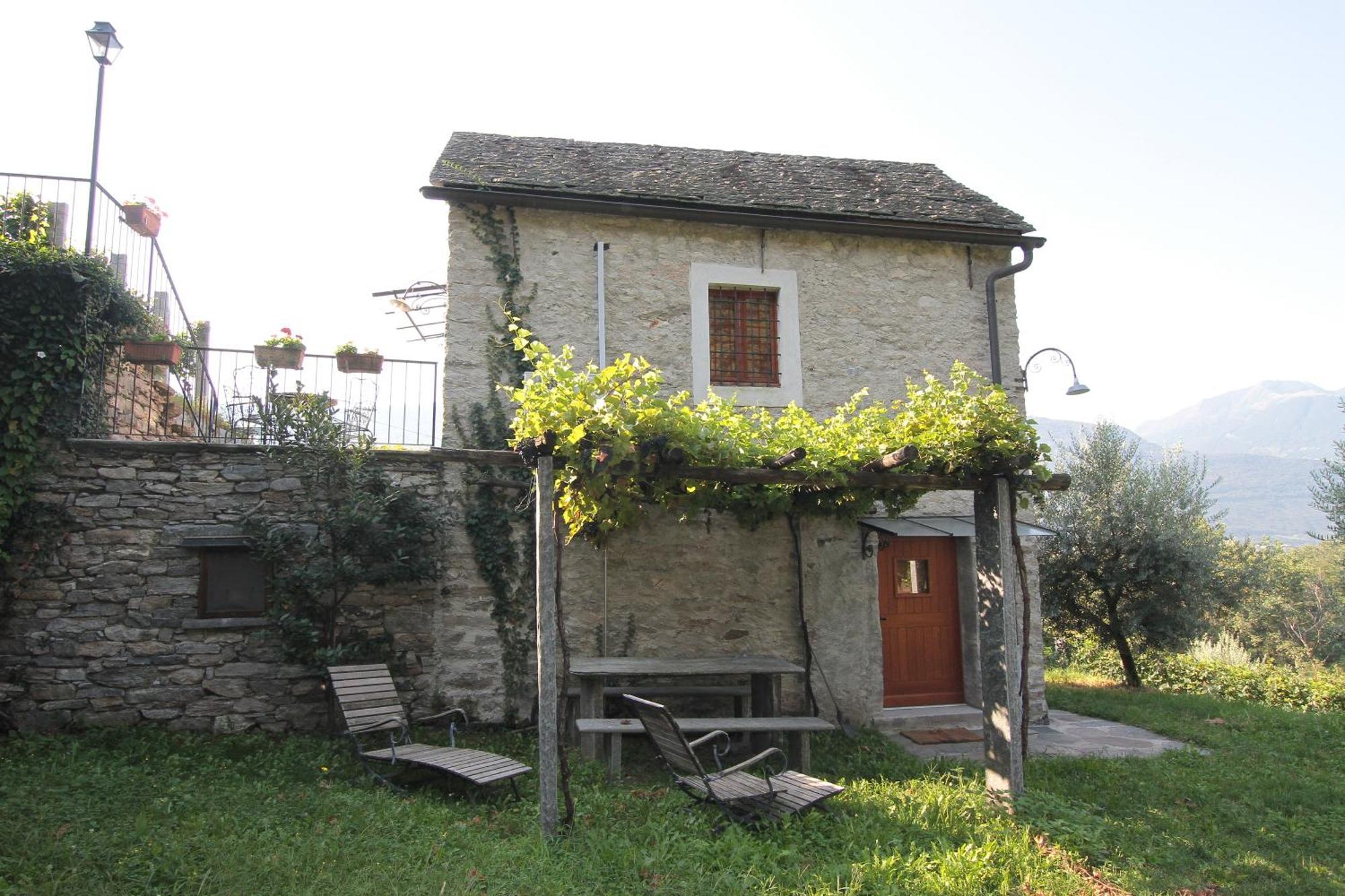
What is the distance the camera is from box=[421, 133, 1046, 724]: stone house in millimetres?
7848

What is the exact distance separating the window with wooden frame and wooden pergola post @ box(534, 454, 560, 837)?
363cm

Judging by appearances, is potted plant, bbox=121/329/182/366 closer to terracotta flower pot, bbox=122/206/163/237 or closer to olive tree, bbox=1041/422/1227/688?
terracotta flower pot, bbox=122/206/163/237

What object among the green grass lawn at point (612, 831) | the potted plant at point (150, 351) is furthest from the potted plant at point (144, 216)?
the green grass lawn at point (612, 831)

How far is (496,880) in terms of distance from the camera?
3.95 m

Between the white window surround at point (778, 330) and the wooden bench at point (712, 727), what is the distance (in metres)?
3.29

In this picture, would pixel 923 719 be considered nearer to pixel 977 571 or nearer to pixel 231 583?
pixel 977 571

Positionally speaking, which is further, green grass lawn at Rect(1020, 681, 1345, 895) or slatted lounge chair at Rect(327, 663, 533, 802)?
slatted lounge chair at Rect(327, 663, 533, 802)

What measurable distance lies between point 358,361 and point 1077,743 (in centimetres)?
775

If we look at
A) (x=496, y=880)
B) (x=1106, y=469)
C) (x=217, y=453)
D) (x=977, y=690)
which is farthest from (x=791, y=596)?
(x=1106, y=469)

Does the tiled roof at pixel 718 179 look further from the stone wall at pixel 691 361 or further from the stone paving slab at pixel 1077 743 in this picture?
the stone paving slab at pixel 1077 743

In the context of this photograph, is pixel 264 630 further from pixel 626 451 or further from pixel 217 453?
pixel 626 451

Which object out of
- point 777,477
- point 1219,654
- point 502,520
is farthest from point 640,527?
point 1219,654

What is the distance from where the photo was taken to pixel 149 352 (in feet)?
24.7

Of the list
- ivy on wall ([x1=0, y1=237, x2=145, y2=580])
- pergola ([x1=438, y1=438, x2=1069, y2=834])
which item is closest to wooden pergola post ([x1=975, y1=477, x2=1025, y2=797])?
pergola ([x1=438, y1=438, x2=1069, y2=834])
